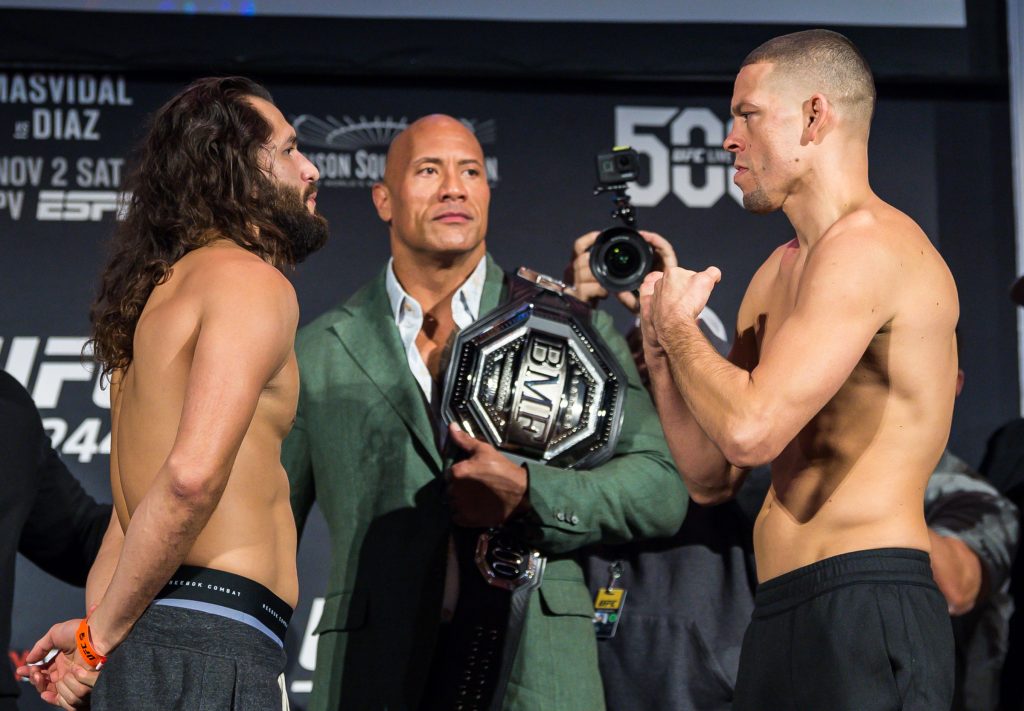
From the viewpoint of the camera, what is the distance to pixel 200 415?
196cm

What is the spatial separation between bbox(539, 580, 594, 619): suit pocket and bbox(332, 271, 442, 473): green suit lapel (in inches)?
14.7

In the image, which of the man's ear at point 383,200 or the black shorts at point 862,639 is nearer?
the black shorts at point 862,639

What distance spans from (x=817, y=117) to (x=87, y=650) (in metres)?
1.48

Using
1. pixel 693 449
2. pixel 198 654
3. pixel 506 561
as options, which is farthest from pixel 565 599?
pixel 198 654

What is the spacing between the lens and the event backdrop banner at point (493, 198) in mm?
3773

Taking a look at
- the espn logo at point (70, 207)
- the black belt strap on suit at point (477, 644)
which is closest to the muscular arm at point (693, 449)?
the black belt strap on suit at point (477, 644)

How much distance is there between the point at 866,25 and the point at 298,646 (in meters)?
2.56

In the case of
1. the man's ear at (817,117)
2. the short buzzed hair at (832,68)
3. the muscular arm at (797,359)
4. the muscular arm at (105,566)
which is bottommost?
the muscular arm at (105,566)

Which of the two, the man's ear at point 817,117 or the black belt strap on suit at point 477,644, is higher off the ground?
the man's ear at point 817,117

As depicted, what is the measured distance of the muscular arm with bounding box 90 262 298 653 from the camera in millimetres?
1951

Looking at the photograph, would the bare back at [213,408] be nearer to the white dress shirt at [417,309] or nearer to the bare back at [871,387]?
the bare back at [871,387]

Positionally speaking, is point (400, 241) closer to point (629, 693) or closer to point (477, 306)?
point (477, 306)

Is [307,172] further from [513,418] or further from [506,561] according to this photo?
[506,561]

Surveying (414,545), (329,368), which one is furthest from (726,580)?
(329,368)
